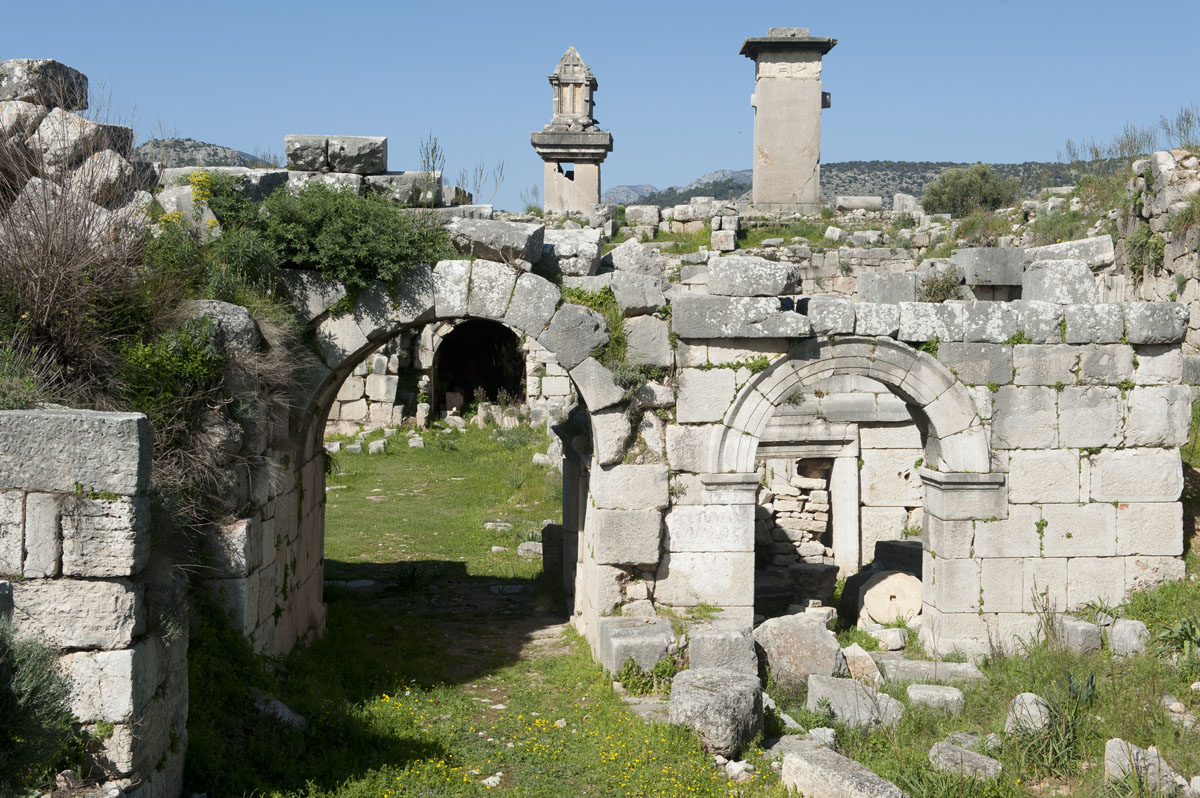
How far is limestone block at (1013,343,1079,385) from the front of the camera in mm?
8969

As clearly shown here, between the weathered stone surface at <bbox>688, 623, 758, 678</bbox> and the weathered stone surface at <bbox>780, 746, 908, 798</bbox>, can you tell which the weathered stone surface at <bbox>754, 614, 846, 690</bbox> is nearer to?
the weathered stone surface at <bbox>688, 623, 758, 678</bbox>

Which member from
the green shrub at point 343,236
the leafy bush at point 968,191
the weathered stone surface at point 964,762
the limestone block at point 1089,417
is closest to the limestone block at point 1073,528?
the limestone block at point 1089,417

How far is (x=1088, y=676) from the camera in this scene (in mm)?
7492

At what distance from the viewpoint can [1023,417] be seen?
8.97 metres

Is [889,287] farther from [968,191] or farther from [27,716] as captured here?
[968,191]

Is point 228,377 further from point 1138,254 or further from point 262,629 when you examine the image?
point 1138,254

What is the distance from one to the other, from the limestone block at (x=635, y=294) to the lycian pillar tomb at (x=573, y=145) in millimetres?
Result: 12109

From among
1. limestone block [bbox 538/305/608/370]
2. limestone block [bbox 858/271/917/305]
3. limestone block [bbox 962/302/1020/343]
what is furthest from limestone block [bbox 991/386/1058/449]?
limestone block [bbox 538/305/608/370]

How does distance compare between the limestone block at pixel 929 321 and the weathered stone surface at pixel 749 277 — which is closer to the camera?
the weathered stone surface at pixel 749 277

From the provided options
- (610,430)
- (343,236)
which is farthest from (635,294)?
(343,236)

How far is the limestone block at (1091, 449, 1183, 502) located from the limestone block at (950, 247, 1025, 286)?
1.93 meters

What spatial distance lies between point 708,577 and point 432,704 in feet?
8.01

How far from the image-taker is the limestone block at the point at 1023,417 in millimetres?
8961

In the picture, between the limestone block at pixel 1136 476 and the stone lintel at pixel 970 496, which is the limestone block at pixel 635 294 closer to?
the stone lintel at pixel 970 496
